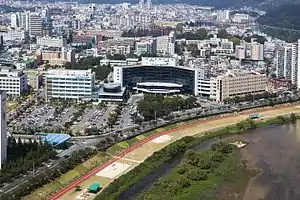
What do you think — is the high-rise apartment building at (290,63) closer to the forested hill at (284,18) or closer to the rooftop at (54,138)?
the rooftop at (54,138)

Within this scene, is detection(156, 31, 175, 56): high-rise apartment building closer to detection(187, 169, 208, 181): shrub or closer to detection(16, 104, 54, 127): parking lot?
detection(16, 104, 54, 127): parking lot

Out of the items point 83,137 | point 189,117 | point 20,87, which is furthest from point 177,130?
point 20,87

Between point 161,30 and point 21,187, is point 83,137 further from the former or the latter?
point 161,30

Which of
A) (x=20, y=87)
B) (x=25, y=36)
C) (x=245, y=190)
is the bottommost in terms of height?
(x=245, y=190)

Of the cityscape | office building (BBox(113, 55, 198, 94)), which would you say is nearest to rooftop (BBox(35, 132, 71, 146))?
the cityscape

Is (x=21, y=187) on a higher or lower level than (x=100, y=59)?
lower

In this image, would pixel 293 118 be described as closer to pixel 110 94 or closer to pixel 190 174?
pixel 110 94
